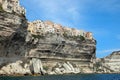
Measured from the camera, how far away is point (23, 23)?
94.4m

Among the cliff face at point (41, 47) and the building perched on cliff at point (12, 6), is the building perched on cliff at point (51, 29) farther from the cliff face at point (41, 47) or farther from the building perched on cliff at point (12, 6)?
the building perched on cliff at point (12, 6)

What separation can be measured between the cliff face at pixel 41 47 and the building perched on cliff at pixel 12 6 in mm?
1591

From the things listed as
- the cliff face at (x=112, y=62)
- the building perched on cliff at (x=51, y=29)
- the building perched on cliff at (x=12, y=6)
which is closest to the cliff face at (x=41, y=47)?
the building perched on cliff at (x=51, y=29)

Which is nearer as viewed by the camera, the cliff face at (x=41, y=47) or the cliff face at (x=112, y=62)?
the cliff face at (x=41, y=47)

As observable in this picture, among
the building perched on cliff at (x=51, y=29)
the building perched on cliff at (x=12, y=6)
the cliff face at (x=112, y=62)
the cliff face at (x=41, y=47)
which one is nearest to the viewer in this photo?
the building perched on cliff at (x=12, y=6)

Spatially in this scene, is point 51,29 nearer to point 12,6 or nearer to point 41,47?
point 41,47

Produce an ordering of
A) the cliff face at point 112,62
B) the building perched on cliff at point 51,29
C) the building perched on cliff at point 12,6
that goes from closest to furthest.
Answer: the building perched on cliff at point 12,6, the building perched on cliff at point 51,29, the cliff face at point 112,62

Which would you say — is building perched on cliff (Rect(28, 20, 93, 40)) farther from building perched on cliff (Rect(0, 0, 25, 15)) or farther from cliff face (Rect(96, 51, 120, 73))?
cliff face (Rect(96, 51, 120, 73))

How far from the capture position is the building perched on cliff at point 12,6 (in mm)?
85125

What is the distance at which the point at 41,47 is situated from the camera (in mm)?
114188

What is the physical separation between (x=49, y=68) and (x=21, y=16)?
1241 inches

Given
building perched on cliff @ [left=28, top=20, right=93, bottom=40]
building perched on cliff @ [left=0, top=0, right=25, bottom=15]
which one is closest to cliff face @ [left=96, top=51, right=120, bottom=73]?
building perched on cliff @ [left=28, top=20, right=93, bottom=40]

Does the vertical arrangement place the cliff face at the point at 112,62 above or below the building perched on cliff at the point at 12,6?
below

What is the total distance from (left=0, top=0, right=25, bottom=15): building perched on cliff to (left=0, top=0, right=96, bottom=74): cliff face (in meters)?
1.59
